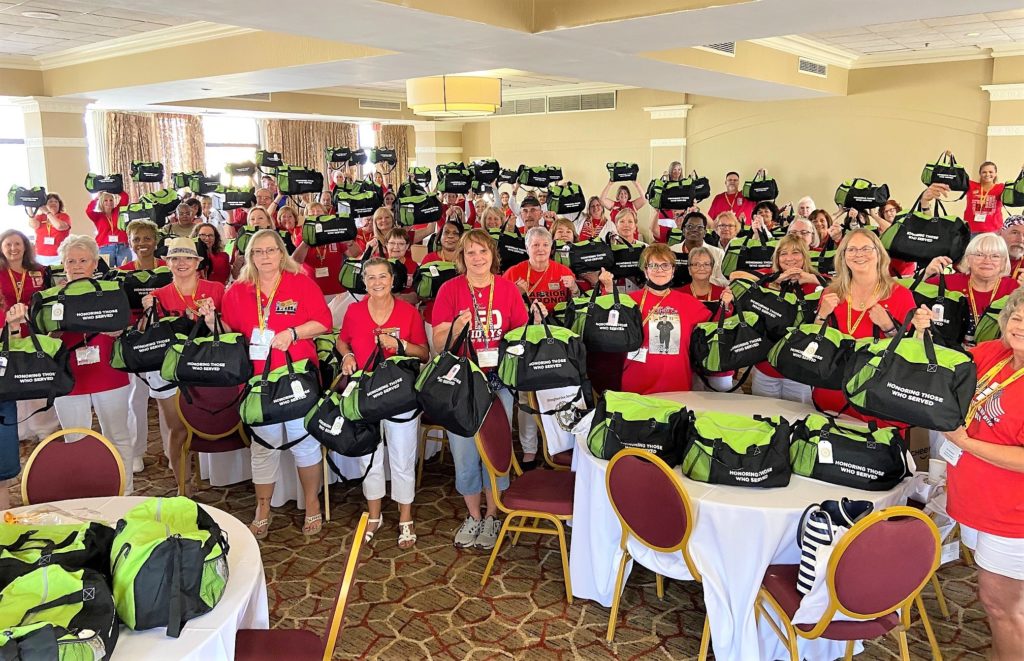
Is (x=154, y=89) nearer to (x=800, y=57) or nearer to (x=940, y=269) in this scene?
(x=800, y=57)

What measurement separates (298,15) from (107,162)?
11.0 meters

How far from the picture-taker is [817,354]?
3.76m

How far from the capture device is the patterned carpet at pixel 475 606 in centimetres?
343

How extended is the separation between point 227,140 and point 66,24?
851cm

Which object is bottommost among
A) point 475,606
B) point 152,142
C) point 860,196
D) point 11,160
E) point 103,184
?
point 475,606

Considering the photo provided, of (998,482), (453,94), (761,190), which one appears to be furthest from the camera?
(453,94)

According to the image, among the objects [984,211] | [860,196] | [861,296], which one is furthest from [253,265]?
[984,211]

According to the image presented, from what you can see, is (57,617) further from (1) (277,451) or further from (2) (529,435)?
(2) (529,435)

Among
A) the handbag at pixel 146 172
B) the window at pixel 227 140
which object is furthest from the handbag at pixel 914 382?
the window at pixel 227 140

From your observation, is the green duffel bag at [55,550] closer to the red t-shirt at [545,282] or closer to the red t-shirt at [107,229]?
the red t-shirt at [545,282]

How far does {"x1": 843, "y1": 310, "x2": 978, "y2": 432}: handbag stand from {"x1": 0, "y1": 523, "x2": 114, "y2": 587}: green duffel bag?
2.71 meters

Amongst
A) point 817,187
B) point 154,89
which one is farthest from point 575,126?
point 154,89

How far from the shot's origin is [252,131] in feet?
53.2

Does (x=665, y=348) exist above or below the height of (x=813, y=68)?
below
